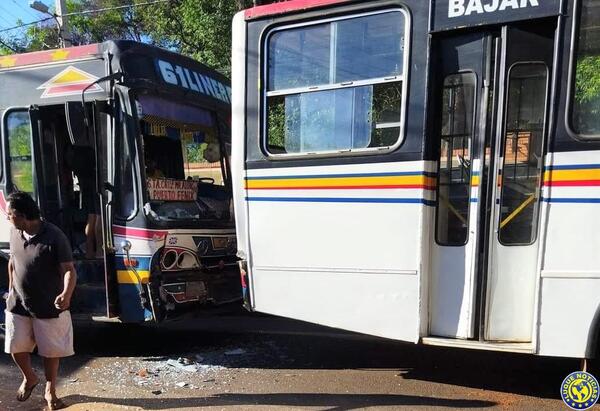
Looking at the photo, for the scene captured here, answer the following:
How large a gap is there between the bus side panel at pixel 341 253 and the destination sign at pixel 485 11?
3.28 feet

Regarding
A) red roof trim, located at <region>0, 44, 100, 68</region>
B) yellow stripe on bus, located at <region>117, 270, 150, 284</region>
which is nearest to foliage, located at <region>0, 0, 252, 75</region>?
red roof trim, located at <region>0, 44, 100, 68</region>

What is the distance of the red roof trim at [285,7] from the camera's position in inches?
156

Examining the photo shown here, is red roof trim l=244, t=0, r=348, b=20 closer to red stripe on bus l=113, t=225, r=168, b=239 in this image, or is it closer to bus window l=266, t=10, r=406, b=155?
bus window l=266, t=10, r=406, b=155

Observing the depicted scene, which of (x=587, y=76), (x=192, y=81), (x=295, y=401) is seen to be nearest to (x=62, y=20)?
(x=192, y=81)

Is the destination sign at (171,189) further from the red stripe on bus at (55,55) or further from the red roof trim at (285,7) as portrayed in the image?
the red roof trim at (285,7)

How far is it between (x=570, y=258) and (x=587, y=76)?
1.16m

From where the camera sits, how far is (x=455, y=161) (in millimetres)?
3777

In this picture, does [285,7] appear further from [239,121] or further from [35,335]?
[35,335]

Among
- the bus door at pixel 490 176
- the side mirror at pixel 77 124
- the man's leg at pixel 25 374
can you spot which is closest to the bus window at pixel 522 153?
the bus door at pixel 490 176

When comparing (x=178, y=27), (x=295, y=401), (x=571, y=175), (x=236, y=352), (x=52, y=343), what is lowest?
(x=236, y=352)

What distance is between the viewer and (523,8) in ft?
11.3

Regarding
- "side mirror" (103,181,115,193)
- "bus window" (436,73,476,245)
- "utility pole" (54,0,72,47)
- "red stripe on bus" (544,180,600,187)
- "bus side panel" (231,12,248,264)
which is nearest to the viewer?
"red stripe on bus" (544,180,600,187)

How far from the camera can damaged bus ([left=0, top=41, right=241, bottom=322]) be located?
488 cm

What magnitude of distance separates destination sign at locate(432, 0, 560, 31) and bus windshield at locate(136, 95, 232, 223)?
2.75 meters
